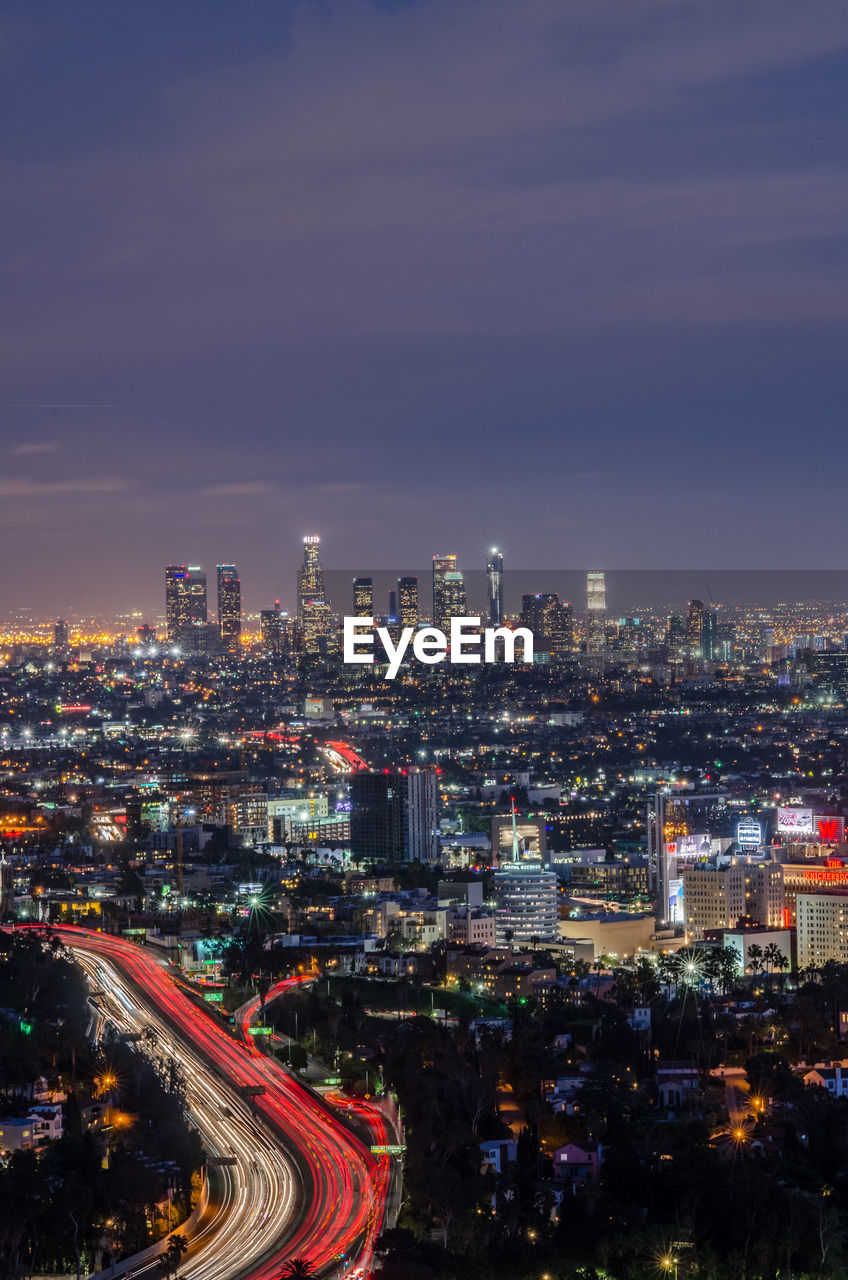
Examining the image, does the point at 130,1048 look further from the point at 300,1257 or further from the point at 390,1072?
the point at 300,1257

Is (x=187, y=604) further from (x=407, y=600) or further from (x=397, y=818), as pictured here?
(x=397, y=818)

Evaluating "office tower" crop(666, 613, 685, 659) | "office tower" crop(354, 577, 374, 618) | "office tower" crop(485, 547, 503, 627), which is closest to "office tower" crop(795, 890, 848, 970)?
"office tower" crop(485, 547, 503, 627)

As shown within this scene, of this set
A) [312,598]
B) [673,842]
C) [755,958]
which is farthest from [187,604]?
[755,958]

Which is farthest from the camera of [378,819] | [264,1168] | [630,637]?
[630,637]

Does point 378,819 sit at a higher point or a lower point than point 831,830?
higher

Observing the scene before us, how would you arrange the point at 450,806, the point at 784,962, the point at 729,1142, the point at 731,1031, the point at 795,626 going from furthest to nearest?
the point at 795,626
the point at 450,806
the point at 784,962
the point at 731,1031
the point at 729,1142

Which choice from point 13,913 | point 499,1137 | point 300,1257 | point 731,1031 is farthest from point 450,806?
point 300,1257

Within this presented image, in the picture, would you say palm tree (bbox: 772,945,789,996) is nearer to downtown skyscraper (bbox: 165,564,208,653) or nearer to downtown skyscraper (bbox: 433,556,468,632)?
downtown skyscraper (bbox: 433,556,468,632)
